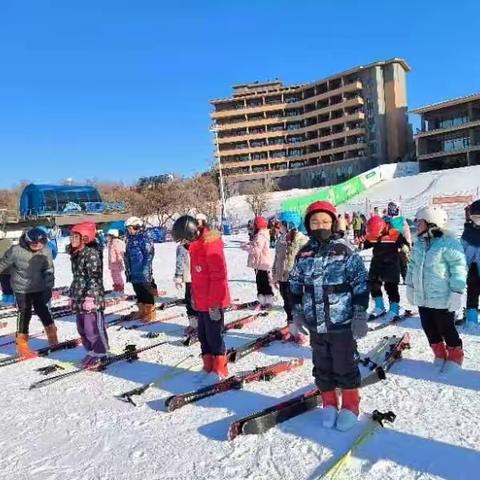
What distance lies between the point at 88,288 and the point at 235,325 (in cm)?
248

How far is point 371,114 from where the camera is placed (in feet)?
238

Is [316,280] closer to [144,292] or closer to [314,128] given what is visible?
[144,292]

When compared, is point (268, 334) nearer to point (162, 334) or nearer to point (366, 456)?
point (162, 334)

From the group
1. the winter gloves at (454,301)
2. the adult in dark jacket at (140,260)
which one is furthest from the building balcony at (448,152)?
the winter gloves at (454,301)

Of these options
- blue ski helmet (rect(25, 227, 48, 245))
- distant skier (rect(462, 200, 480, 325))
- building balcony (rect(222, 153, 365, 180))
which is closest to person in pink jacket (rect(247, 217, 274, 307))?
distant skier (rect(462, 200, 480, 325))

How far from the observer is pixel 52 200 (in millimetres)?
45625

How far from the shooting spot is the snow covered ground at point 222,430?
3230 millimetres

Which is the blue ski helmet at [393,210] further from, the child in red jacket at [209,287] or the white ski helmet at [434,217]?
the child in red jacket at [209,287]

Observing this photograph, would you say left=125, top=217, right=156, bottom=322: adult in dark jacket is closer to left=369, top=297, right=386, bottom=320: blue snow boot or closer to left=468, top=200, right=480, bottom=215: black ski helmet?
left=369, top=297, right=386, bottom=320: blue snow boot

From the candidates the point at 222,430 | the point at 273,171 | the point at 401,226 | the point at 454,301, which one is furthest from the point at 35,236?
the point at 273,171

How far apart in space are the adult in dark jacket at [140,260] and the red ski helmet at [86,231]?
2.31 meters

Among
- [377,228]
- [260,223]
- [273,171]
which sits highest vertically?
[273,171]

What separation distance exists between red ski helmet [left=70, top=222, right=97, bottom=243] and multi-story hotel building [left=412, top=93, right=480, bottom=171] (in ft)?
194

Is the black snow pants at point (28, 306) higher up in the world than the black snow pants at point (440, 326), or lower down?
higher up
